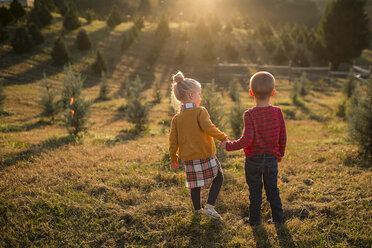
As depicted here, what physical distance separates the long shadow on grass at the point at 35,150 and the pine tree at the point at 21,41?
639 inches

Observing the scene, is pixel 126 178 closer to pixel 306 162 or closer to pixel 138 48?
pixel 306 162

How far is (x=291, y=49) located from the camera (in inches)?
1193

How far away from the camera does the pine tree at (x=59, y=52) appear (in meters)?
18.5

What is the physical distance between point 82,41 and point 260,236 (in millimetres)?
22960

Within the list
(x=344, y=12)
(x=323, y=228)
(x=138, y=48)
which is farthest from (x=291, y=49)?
(x=323, y=228)

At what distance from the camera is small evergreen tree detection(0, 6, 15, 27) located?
65.3ft

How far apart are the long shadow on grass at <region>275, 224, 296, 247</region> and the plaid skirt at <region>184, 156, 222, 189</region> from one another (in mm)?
1034

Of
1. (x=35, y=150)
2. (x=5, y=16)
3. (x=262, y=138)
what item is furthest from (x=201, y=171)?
(x=5, y=16)

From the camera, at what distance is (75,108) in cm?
709

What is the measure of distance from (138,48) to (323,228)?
24.9 meters

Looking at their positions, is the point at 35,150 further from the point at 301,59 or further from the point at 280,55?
the point at 301,59

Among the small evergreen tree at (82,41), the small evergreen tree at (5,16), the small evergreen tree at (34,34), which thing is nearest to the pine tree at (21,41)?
the small evergreen tree at (34,34)

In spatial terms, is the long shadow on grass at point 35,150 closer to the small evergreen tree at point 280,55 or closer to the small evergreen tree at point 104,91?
the small evergreen tree at point 104,91

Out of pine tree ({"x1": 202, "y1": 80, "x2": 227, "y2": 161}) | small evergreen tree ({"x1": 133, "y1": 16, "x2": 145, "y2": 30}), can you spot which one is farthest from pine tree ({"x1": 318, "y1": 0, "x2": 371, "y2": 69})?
pine tree ({"x1": 202, "y1": 80, "x2": 227, "y2": 161})
